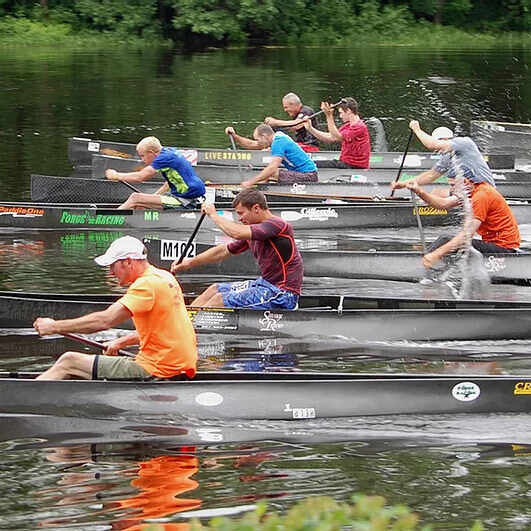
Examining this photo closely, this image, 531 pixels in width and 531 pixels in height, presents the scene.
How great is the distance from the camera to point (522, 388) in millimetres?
9750

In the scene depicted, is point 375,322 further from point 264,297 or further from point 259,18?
point 259,18

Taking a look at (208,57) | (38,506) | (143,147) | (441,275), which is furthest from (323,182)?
(208,57)

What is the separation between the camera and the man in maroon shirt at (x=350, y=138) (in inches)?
807

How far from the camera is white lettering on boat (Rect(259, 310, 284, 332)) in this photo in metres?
12.5

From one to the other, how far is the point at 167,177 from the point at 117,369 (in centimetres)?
787

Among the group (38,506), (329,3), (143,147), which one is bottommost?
(38,506)

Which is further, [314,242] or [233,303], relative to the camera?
[314,242]

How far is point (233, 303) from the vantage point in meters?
12.7

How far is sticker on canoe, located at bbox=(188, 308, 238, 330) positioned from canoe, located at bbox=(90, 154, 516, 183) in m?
7.95

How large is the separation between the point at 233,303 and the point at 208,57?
34.9 meters

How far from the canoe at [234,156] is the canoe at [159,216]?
372 cm

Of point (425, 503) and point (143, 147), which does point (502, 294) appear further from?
point (425, 503)

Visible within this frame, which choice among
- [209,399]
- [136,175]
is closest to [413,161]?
[136,175]

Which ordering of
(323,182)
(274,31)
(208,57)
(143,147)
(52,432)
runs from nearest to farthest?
(52,432) < (143,147) < (323,182) < (208,57) < (274,31)
